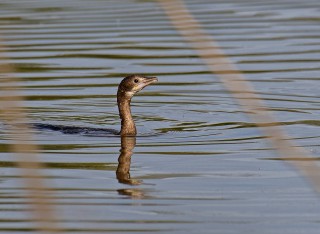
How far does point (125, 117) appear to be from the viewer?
12305 mm

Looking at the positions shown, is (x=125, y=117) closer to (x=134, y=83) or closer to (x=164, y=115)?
(x=134, y=83)

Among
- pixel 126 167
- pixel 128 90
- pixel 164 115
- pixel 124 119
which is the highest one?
pixel 128 90

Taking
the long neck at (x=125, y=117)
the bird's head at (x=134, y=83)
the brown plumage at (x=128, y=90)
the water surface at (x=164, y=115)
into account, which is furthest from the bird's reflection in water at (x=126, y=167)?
the bird's head at (x=134, y=83)

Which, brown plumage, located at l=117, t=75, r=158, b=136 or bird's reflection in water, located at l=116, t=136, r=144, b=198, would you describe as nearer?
bird's reflection in water, located at l=116, t=136, r=144, b=198

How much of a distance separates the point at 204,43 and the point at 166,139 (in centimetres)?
854

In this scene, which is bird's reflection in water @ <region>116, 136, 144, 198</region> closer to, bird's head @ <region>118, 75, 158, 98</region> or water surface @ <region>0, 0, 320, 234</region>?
water surface @ <region>0, 0, 320, 234</region>

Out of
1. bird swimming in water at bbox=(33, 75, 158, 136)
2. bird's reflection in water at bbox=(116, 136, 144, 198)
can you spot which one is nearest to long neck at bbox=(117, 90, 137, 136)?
bird swimming in water at bbox=(33, 75, 158, 136)

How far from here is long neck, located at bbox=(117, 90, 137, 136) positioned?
12125 millimetres

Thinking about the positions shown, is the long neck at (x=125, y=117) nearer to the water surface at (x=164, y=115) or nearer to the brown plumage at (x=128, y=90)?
the brown plumage at (x=128, y=90)

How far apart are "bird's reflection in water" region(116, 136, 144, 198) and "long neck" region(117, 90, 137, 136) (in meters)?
0.19

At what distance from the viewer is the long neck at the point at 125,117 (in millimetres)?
12125

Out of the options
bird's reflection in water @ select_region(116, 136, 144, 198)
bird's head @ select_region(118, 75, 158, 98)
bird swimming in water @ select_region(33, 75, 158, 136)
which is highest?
bird's head @ select_region(118, 75, 158, 98)

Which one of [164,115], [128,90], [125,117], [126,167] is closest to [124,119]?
[125,117]

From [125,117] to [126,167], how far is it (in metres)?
2.57
